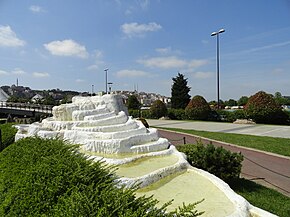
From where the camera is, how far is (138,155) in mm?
7207

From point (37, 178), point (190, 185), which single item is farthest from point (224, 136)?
point (37, 178)

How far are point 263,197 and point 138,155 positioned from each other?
3283mm

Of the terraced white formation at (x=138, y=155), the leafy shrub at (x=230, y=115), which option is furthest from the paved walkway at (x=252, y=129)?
the terraced white formation at (x=138, y=155)

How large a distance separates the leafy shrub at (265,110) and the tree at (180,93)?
566 inches

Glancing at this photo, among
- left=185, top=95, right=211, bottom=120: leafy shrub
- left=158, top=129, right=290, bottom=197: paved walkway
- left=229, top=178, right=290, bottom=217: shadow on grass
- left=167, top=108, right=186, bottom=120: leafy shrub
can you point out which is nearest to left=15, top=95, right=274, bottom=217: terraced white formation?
left=229, top=178, right=290, bottom=217: shadow on grass

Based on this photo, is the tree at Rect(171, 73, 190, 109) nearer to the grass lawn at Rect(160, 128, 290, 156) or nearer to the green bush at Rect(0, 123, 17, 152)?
the grass lawn at Rect(160, 128, 290, 156)

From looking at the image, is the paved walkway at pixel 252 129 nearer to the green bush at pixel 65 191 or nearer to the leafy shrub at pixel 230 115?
the leafy shrub at pixel 230 115

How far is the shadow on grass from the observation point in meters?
6.09

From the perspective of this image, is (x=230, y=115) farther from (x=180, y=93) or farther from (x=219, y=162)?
(x=219, y=162)

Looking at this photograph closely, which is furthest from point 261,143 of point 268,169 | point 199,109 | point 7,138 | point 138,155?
point 199,109

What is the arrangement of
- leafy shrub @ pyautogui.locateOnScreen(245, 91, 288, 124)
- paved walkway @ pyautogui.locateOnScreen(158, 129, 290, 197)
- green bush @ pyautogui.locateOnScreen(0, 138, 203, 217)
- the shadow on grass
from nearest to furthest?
green bush @ pyautogui.locateOnScreen(0, 138, 203, 217) < the shadow on grass < paved walkway @ pyautogui.locateOnScreen(158, 129, 290, 197) < leafy shrub @ pyautogui.locateOnScreen(245, 91, 288, 124)

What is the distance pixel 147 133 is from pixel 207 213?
4567 mm

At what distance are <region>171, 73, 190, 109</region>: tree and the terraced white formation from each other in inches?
1089

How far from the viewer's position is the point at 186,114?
29766mm
